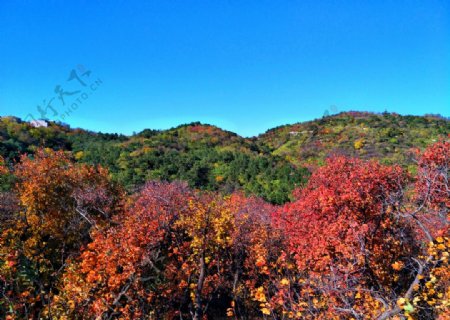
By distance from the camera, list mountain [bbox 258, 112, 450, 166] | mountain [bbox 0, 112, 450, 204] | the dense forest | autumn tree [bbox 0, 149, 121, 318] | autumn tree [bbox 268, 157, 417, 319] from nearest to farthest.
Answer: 1. the dense forest
2. autumn tree [bbox 268, 157, 417, 319]
3. autumn tree [bbox 0, 149, 121, 318]
4. mountain [bbox 0, 112, 450, 204]
5. mountain [bbox 258, 112, 450, 166]

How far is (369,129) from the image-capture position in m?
114

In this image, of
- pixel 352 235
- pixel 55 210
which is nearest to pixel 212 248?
pixel 352 235

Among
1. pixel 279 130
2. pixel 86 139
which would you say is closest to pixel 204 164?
pixel 86 139

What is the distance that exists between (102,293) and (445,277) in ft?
50.8

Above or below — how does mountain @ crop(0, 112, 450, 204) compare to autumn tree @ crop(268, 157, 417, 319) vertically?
above

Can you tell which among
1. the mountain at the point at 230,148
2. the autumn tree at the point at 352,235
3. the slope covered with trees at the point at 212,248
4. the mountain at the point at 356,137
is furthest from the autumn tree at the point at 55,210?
the mountain at the point at 356,137

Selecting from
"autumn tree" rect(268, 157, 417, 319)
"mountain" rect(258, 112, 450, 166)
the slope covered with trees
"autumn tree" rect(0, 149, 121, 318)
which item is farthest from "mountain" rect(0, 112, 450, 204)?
"autumn tree" rect(0, 149, 121, 318)

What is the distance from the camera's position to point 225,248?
24.1 m

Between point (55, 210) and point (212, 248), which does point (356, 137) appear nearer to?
point (212, 248)

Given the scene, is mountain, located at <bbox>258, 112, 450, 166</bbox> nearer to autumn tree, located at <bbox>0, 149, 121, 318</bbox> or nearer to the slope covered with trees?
the slope covered with trees

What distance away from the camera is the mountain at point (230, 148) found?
65750 mm

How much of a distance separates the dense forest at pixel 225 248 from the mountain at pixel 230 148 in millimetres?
25114

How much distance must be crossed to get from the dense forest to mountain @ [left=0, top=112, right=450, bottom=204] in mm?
25114

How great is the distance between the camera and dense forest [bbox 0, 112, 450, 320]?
12492 millimetres
